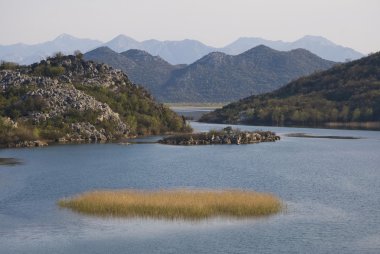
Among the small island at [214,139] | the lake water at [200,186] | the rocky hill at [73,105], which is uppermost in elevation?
the rocky hill at [73,105]

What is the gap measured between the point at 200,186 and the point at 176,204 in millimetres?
16459

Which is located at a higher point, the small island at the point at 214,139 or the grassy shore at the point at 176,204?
the small island at the point at 214,139

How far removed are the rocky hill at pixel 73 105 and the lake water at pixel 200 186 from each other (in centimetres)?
1482

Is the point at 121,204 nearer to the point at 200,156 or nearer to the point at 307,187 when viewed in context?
the point at 307,187

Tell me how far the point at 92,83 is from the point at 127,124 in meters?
22.2

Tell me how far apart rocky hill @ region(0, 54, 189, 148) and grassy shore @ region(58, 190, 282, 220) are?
76091 millimetres

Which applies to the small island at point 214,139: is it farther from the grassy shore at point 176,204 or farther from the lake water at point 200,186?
the grassy shore at point 176,204

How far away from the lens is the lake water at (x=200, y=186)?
52719 millimetres

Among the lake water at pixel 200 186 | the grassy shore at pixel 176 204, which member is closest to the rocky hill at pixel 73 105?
the lake water at pixel 200 186

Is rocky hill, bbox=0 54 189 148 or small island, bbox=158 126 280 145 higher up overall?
rocky hill, bbox=0 54 189 148

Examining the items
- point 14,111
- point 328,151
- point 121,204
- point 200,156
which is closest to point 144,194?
point 121,204

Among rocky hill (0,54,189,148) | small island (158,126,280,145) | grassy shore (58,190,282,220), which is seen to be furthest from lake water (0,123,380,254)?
rocky hill (0,54,189,148)

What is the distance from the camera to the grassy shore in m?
62.2

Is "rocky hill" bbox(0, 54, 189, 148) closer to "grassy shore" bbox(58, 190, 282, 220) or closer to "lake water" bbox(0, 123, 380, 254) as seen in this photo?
"lake water" bbox(0, 123, 380, 254)
